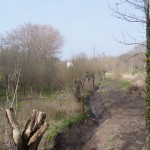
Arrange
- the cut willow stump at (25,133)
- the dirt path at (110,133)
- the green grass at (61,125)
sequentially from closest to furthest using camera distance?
the cut willow stump at (25,133) < the dirt path at (110,133) < the green grass at (61,125)

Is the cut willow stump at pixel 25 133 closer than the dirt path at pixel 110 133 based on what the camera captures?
Yes

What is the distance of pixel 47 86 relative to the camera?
2914 cm

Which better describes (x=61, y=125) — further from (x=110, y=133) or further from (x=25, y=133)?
(x=25, y=133)

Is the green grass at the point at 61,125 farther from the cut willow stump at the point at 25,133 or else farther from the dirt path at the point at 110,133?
the cut willow stump at the point at 25,133

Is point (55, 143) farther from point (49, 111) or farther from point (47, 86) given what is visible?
point (47, 86)

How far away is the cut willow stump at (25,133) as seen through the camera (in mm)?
6602

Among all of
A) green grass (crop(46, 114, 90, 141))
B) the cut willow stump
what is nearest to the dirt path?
green grass (crop(46, 114, 90, 141))

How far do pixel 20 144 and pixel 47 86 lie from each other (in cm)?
2261

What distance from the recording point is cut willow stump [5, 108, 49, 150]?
21.7 feet

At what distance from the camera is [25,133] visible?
22.3 ft

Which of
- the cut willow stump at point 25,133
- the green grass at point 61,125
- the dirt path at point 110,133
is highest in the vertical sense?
the cut willow stump at point 25,133

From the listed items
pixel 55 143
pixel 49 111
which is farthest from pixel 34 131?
pixel 49 111

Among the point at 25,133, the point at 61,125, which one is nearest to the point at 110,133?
the point at 61,125

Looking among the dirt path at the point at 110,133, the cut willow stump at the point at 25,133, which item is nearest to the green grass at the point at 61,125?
the dirt path at the point at 110,133
